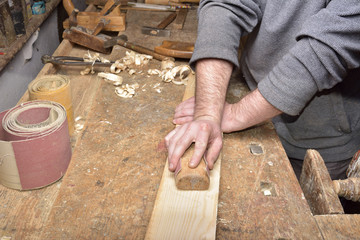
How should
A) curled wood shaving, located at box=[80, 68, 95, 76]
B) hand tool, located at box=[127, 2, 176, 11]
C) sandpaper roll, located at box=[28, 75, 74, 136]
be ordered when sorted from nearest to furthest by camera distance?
sandpaper roll, located at box=[28, 75, 74, 136]
curled wood shaving, located at box=[80, 68, 95, 76]
hand tool, located at box=[127, 2, 176, 11]

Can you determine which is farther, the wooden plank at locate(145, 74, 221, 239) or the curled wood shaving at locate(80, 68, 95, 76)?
the curled wood shaving at locate(80, 68, 95, 76)

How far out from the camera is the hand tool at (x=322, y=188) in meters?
0.93

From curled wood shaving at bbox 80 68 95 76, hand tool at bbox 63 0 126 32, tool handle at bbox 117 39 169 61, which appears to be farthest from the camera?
hand tool at bbox 63 0 126 32

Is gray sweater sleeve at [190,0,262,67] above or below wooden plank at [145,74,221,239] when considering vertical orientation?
above

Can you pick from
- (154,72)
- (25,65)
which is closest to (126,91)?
(154,72)

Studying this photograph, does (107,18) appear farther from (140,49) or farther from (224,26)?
(224,26)

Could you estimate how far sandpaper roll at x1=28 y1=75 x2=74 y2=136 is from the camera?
50.9 inches

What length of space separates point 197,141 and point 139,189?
0.22 meters

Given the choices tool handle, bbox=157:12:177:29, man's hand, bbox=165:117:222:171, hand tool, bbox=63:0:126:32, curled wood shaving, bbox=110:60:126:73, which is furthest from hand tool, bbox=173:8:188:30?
man's hand, bbox=165:117:222:171

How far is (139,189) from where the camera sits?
3.20ft

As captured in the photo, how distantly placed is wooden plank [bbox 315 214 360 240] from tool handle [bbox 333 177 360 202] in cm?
10

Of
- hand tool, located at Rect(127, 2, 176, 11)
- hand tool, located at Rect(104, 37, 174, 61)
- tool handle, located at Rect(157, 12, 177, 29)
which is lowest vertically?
hand tool, located at Rect(127, 2, 176, 11)

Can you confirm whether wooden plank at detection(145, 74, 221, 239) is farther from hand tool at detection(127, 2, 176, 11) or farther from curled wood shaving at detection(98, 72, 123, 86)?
hand tool at detection(127, 2, 176, 11)

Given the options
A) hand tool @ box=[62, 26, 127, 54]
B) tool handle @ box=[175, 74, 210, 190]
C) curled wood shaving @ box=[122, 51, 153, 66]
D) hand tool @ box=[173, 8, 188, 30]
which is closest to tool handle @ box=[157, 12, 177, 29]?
hand tool @ box=[173, 8, 188, 30]
